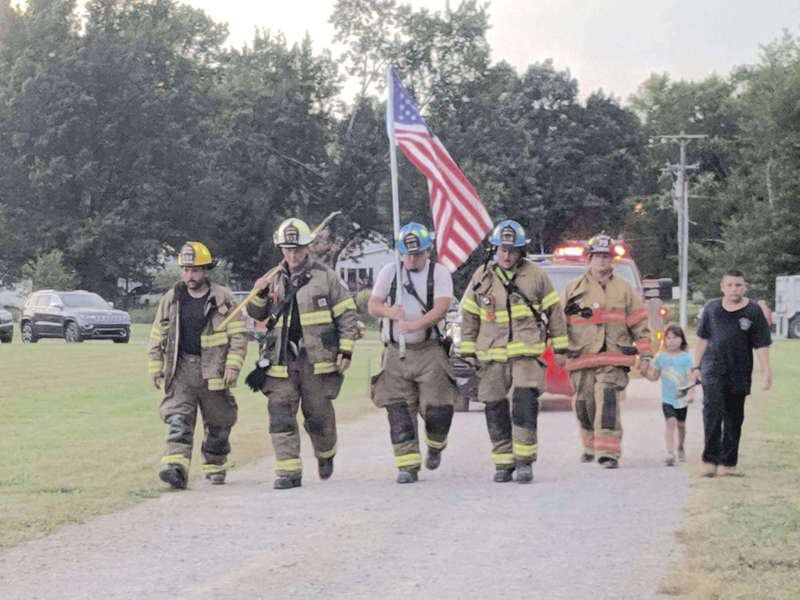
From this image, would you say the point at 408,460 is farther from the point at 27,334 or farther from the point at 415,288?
the point at 27,334

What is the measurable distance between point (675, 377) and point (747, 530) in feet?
14.9

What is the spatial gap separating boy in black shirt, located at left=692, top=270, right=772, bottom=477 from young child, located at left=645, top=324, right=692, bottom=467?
102cm

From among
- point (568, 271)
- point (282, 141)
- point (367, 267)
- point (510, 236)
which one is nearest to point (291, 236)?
point (510, 236)

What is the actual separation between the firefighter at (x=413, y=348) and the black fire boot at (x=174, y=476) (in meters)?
1.64

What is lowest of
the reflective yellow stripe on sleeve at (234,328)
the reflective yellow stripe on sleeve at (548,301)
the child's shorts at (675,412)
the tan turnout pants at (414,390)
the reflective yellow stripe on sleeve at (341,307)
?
the child's shorts at (675,412)

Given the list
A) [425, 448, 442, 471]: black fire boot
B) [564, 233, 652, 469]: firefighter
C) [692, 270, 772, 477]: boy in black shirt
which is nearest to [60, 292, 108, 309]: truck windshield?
[564, 233, 652, 469]: firefighter

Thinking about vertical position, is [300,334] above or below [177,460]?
above

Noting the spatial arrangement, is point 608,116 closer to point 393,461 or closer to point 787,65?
point 787,65

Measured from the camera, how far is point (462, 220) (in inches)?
581

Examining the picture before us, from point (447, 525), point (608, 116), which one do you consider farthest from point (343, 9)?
point (447, 525)

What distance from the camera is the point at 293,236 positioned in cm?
1208

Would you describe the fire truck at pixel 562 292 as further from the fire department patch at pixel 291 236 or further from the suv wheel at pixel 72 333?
the suv wheel at pixel 72 333

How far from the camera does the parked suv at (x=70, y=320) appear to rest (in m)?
44.9

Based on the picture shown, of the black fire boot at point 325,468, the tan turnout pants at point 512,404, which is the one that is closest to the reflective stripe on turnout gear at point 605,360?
the tan turnout pants at point 512,404
